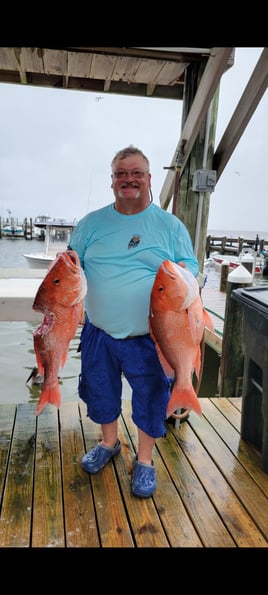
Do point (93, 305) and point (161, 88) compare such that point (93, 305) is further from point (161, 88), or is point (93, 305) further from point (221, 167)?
point (161, 88)

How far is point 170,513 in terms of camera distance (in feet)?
6.65

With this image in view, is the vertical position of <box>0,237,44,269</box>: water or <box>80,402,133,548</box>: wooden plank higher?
<box>80,402,133,548</box>: wooden plank

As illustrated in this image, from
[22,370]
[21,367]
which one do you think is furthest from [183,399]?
[21,367]

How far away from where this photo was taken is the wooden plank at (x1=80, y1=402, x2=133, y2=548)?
6.02 ft

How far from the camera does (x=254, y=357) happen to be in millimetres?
2467

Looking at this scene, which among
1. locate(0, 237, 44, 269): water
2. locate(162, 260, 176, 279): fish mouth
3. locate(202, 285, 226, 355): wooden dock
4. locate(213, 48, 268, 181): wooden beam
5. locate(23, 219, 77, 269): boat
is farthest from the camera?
locate(0, 237, 44, 269): water

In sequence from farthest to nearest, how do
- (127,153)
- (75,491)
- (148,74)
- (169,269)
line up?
(148,74), (75,491), (127,153), (169,269)

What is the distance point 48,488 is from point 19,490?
0.48 ft

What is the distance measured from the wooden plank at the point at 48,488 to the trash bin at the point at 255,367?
1.17m

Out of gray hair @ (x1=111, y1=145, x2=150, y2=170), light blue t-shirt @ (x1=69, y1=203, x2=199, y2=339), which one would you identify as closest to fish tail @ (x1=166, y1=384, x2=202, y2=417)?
light blue t-shirt @ (x1=69, y1=203, x2=199, y2=339)

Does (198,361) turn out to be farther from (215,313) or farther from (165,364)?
(215,313)

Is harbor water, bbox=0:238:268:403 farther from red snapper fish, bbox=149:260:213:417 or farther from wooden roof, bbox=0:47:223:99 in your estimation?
red snapper fish, bbox=149:260:213:417

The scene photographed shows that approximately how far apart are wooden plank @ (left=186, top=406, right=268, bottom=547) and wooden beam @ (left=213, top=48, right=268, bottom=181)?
1719 millimetres
